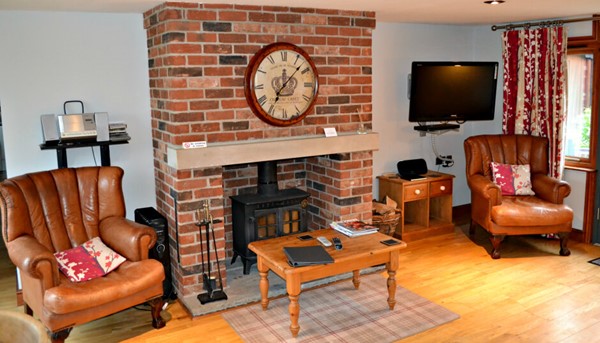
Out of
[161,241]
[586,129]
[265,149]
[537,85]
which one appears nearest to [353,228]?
[265,149]

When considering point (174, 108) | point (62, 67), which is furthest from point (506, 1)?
point (62, 67)

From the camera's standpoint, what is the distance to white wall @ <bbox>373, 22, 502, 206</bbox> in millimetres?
5488

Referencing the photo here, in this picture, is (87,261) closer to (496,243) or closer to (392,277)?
(392,277)

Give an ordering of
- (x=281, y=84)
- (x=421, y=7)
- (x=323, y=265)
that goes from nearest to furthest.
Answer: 1. (x=323, y=265)
2. (x=281, y=84)
3. (x=421, y=7)

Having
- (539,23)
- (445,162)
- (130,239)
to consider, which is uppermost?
(539,23)

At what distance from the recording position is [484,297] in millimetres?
4016

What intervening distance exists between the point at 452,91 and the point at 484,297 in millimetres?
2151

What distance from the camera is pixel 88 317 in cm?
322

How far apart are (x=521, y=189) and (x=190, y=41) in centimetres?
331

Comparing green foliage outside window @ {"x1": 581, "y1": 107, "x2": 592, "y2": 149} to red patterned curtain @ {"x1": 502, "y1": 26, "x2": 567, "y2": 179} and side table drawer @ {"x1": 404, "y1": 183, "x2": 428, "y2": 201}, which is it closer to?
red patterned curtain @ {"x1": 502, "y1": 26, "x2": 567, "y2": 179}

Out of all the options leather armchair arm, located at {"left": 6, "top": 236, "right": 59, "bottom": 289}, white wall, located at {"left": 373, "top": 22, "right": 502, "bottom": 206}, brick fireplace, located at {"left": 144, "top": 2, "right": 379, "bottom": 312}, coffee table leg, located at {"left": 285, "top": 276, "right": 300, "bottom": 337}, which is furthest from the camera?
Result: white wall, located at {"left": 373, "top": 22, "right": 502, "bottom": 206}

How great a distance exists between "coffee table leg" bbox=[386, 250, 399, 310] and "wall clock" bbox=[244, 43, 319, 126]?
1.27 meters

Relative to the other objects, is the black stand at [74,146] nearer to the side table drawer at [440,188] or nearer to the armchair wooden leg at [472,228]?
the side table drawer at [440,188]

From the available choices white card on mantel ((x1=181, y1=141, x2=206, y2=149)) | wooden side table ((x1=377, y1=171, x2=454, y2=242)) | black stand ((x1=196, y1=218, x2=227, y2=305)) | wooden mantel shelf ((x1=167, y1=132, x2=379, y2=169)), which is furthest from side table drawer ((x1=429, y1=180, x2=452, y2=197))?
white card on mantel ((x1=181, y1=141, x2=206, y2=149))
